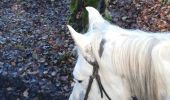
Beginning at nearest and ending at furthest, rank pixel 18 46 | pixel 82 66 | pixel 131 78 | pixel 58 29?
1. pixel 131 78
2. pixel 82 66
3. pixel 18 46
4. pixel 58 29

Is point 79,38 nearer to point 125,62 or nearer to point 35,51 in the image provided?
point 125,62

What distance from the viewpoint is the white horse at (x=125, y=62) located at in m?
2.77

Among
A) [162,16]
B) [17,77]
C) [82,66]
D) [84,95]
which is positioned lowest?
[17,77]

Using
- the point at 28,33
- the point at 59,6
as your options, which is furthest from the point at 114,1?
the point at 28,33

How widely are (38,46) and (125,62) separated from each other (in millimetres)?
7629

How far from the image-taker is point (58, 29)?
11555 mm

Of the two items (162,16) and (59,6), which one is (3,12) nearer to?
(59,6)

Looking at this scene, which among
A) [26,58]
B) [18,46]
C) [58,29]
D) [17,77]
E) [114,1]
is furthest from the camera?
[114,1]

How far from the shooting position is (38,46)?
10406 millimetres

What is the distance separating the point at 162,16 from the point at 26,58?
3712 mm

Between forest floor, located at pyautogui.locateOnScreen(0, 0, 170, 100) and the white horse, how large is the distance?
15.4 feet

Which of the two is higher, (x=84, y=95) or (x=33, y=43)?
(x=84, y=95)

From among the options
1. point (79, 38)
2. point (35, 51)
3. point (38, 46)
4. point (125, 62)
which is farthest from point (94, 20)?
point (38, 46)

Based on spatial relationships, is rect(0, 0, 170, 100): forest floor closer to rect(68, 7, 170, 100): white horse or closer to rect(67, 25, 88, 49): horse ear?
rect(68, 7, 170, 100): white horse
